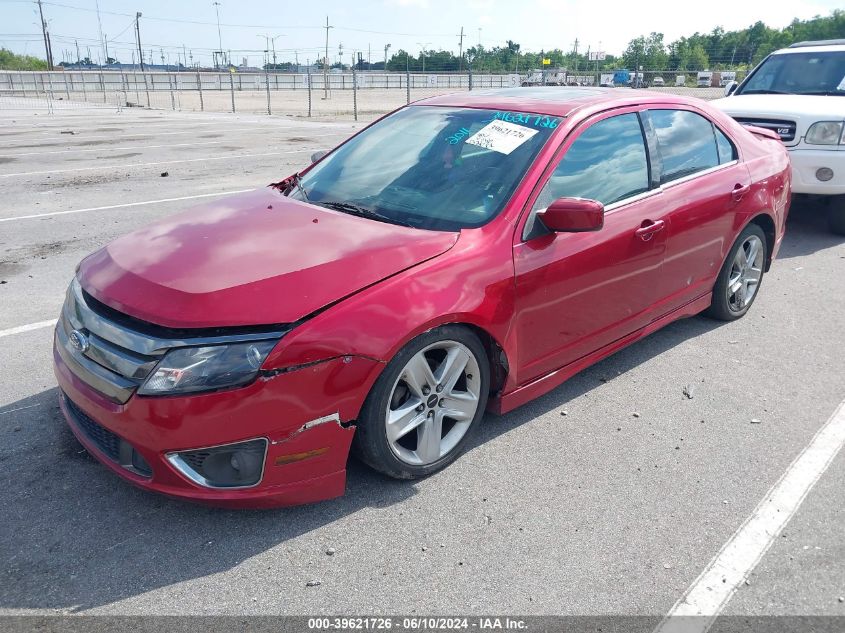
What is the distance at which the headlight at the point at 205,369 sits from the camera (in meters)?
2.45

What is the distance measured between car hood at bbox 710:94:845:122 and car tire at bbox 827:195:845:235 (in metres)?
0.92

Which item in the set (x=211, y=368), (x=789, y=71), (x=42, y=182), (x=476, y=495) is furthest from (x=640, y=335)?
(x=42, y=182)

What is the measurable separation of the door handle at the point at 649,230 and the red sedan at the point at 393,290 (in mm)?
12

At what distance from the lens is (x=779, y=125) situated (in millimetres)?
7355

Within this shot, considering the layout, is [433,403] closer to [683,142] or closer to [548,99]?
[548,99]

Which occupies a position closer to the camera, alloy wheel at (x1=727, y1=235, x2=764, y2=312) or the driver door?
the driver door

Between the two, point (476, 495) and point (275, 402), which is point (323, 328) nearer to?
point (275, 402)

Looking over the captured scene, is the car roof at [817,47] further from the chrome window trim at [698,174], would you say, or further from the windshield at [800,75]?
the chrome window trim at [698,174]

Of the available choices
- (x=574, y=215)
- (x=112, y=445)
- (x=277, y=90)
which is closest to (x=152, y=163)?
(x=112, y=445)

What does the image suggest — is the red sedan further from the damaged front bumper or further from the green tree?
the green tree

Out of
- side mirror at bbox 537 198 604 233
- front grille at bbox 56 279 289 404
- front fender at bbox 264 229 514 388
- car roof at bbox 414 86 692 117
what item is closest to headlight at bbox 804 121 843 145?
car roof at bbox 414 86 692 117

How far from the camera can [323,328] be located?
258 cm

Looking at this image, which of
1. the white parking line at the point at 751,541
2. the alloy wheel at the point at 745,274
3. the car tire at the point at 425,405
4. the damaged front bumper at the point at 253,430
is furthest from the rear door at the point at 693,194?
the damaged front bumper at the point at 253,430

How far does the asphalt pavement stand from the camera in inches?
95.9
